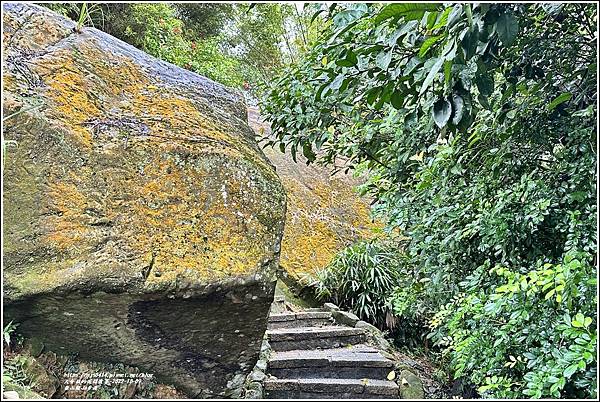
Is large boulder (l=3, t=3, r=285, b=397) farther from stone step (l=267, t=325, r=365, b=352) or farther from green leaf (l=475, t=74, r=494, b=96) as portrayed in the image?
stone step (l=267, t=325, r=365, b=352)

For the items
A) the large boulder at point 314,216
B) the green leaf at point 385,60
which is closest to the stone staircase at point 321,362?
the large boulder at point 314,216

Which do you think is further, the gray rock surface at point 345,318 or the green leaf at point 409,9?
the gray rock surface at point 345,318

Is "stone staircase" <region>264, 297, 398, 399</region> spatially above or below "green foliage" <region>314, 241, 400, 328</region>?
below

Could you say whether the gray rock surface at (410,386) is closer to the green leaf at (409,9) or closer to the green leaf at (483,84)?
the green leaf at (483,84)

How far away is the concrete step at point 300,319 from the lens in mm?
3842

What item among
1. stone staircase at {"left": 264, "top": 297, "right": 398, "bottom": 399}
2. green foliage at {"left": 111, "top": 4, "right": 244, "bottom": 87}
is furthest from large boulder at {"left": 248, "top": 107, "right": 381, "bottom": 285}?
green foliage at {"left": 111, "top": 4, "right": 244, "bottom": 87}

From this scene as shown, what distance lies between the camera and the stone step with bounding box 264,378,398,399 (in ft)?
9.35

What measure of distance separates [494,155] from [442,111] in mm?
751

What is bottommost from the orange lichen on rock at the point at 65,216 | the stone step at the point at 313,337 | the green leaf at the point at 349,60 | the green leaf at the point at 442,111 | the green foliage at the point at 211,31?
the stone step at the point at 313,337

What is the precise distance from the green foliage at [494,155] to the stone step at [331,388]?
2.99 feet

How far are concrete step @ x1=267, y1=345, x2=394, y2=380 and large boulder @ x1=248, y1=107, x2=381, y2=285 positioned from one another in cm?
127

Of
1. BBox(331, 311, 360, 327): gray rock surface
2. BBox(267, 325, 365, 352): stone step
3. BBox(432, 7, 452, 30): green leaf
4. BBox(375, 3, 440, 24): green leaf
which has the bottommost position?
BBox(267, 325, 365, 352): stone step

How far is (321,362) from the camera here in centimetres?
325

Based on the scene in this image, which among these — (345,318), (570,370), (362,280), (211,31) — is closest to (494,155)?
(570,370)
